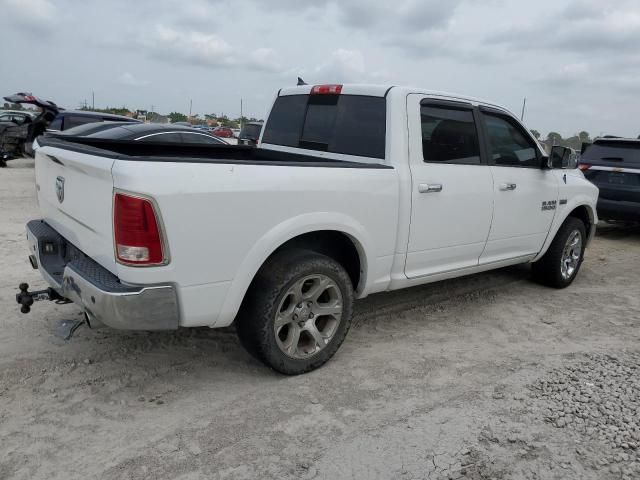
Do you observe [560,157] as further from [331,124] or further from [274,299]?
[274,299]

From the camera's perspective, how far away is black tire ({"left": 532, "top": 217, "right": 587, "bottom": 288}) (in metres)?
5.62

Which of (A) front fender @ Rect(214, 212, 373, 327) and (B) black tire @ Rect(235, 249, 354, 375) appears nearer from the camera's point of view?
(A) front fender @ Rect(214, 212, 373, 327)

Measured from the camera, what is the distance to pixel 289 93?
190 inches

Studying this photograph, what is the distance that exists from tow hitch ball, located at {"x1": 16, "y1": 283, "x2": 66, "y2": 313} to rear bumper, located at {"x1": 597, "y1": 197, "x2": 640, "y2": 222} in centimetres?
808

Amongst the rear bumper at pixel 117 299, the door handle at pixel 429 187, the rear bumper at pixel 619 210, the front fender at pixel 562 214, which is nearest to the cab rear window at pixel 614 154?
the rear bumper at pixel 619 210

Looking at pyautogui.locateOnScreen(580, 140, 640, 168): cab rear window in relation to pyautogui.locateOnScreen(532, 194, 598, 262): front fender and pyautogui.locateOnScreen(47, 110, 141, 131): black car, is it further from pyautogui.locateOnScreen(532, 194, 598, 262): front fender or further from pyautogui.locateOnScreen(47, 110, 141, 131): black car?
pyautogui.locateOnScreen(47, 110, 141, 131): black car

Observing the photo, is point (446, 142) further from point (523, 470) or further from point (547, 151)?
point (523, 470)

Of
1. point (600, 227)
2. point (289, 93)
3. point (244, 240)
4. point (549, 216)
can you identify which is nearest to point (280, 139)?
point (289, 93)

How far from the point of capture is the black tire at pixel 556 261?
18.4 feet

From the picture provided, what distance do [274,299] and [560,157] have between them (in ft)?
11.5

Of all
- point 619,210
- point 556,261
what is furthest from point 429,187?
point 619,210

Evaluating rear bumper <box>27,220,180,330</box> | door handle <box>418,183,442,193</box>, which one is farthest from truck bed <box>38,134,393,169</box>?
rear bumper <box>27,220,180,330</box>

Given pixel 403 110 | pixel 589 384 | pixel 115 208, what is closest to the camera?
pixel 115 208

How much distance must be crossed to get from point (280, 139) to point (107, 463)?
3036mm
